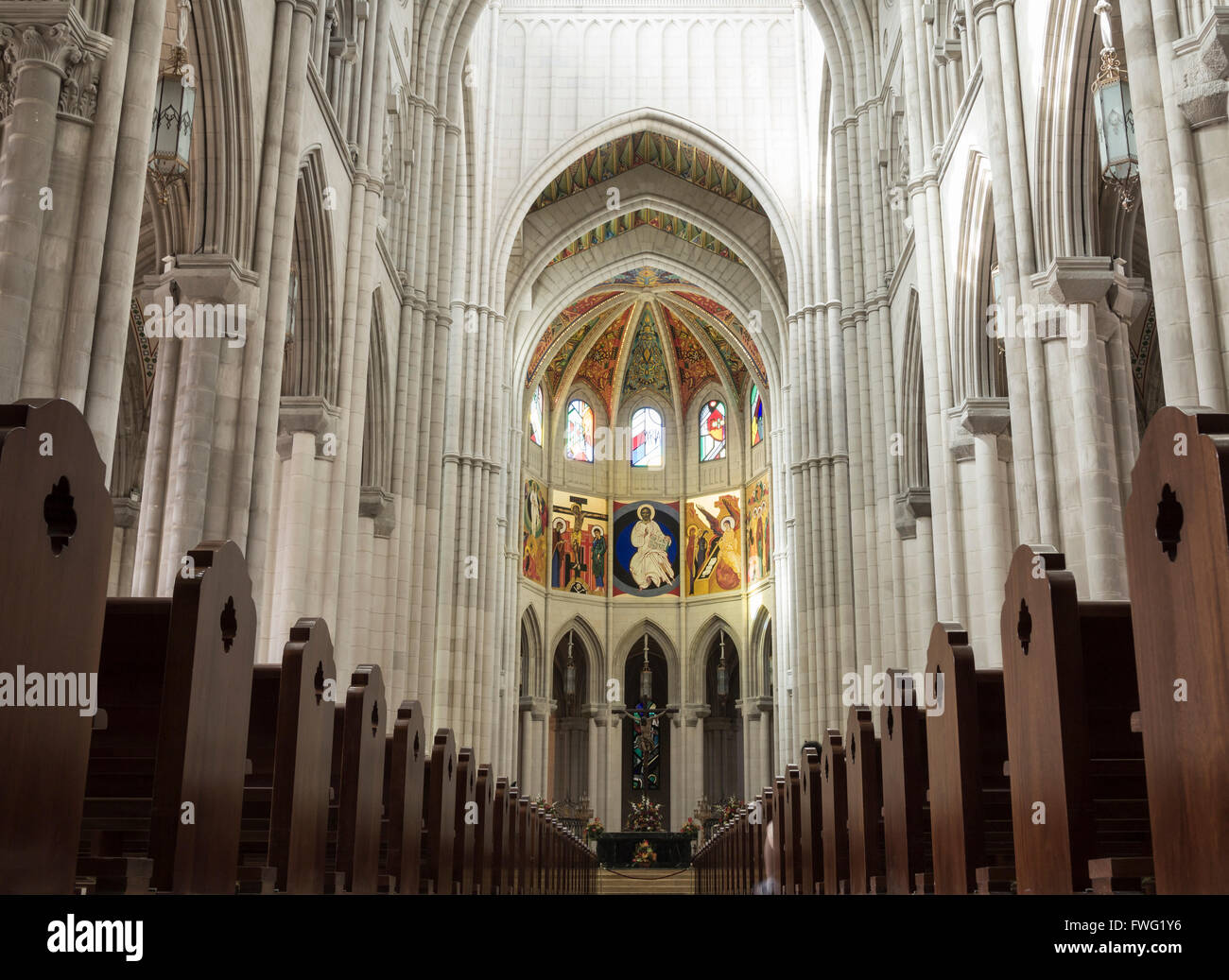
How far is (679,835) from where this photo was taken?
92.1ft

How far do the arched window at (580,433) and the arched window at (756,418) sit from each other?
4650 mm

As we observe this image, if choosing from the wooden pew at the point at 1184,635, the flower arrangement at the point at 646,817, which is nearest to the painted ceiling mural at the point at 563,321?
the flower arrangement at the point at 646,817

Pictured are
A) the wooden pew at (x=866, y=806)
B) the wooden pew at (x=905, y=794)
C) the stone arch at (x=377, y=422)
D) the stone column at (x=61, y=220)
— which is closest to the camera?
the wooden pew at (x=905, y=794)

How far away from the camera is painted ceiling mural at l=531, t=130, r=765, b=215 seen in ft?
87.5

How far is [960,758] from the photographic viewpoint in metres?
3.38

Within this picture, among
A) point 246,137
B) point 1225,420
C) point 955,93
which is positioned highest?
point 955,93

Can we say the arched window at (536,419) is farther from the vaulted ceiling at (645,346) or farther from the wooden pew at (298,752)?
the wooden pew at (298,752)

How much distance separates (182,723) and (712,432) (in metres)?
33.1

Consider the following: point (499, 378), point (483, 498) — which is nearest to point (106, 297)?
point (483, 498)

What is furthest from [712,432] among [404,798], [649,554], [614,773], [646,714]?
[404,798]

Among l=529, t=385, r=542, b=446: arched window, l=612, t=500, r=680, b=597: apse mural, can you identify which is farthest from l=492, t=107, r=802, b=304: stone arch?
l=612, t=500, r=680, b=597: apse mural

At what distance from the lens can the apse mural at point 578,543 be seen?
34438mm
